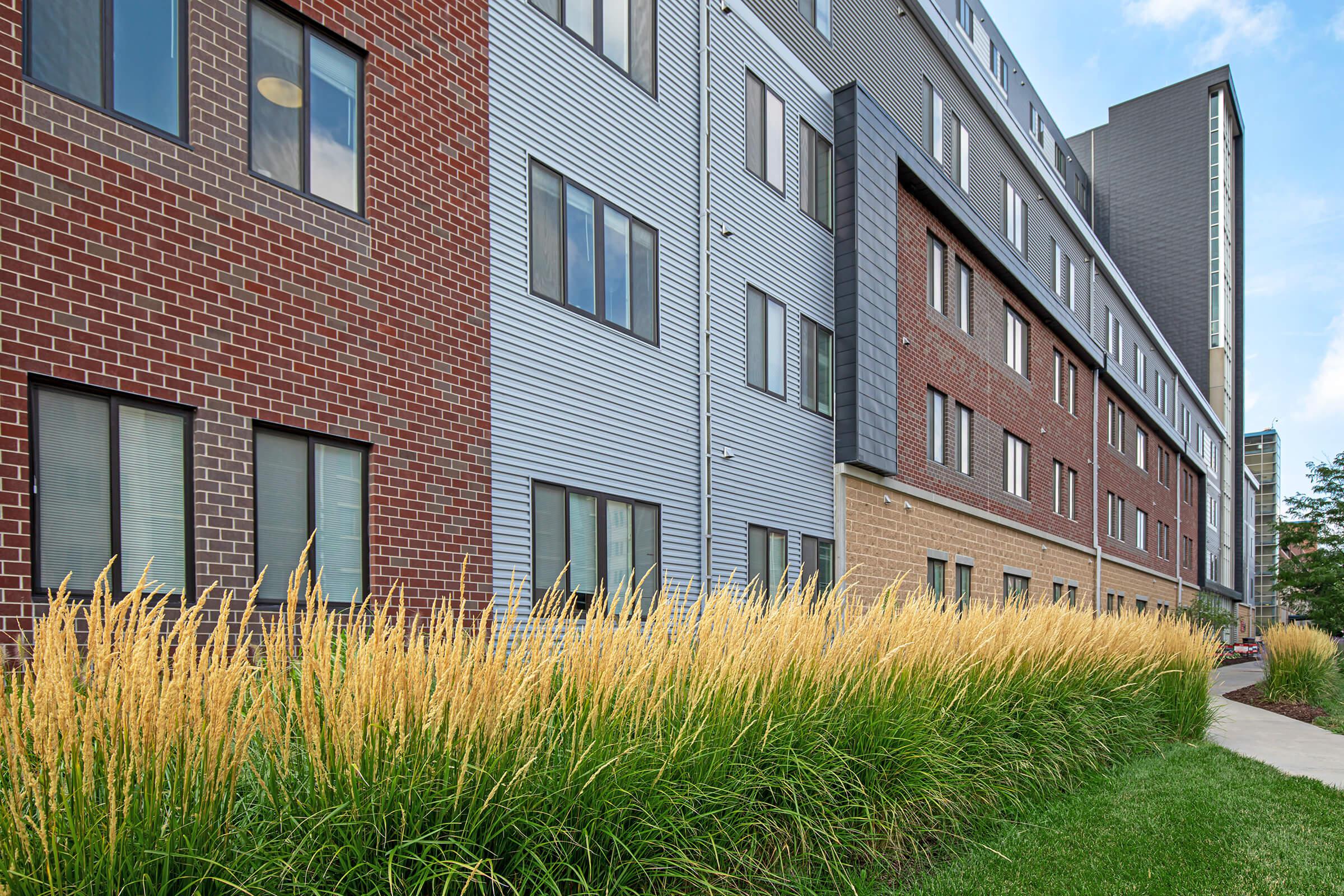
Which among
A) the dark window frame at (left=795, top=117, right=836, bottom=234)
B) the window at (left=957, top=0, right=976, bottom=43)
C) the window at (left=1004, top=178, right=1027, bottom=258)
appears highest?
the window at (left=957, top=0, right=976, bottom=43)

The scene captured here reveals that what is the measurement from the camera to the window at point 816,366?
17453 millimetres

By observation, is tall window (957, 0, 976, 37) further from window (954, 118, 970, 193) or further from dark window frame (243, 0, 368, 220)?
dark window frame (243, 0, 368, 220)

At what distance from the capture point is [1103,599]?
3544 cm

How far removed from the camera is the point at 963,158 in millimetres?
24938

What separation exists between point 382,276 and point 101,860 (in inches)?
291

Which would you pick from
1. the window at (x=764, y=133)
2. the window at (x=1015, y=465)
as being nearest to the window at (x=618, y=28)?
the window at (x=764, y=133)

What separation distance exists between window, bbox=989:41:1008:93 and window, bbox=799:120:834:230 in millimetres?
14583

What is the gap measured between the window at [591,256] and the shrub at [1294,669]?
15567 mm

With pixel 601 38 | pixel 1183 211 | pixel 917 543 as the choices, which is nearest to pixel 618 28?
pixel 601 38

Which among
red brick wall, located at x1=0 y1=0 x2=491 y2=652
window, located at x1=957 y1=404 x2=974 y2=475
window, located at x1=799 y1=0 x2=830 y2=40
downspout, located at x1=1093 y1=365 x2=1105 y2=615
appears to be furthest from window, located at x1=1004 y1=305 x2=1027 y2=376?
red brick wall, located at x1=0 y1=0 x2=491 y2=652

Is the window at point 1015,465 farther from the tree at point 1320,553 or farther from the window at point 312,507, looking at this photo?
the window at point 312,507

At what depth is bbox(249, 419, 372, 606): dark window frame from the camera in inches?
329

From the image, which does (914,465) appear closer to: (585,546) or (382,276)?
(585,546)

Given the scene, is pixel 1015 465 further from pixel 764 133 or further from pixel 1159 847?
pixel 1159 847
